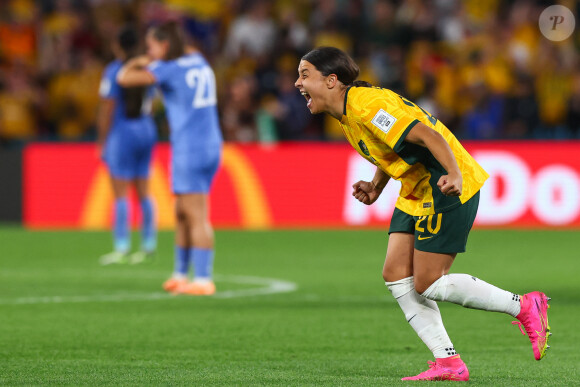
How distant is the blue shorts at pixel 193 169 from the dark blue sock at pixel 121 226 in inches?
151

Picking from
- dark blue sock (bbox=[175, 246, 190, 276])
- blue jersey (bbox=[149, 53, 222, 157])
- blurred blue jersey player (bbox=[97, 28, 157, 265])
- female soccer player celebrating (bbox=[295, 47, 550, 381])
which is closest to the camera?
female soccer player celebrating (bbox=[295, 47, 550, 381])

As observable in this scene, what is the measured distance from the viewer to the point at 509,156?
1712cm

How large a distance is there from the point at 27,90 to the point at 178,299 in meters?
10.4

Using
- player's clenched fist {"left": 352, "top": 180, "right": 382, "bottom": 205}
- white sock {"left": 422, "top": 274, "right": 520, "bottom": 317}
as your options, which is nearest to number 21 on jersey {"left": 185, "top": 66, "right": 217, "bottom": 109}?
player's clenched fist {"left": 352, "top": 180, "right": 382, "bottom": 205}

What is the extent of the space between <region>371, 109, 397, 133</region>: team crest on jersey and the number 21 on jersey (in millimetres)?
4378

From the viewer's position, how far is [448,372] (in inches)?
224

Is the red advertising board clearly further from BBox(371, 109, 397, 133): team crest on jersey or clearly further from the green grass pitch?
BBox(371, 109, 397, 133): team crest on jersey

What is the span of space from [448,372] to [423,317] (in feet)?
1.02

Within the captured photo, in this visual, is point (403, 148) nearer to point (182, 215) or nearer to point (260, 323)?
point (260, 323)

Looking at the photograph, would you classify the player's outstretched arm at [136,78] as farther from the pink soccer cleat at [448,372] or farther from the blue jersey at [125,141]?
the pink soccer cleat at [448,372]

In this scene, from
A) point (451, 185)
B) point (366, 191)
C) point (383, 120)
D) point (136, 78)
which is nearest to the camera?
point (451, 185)

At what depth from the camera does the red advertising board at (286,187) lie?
17.1 meters

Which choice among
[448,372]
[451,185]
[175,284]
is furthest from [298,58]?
[451,185]

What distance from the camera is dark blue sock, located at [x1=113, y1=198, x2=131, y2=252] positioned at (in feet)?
44.4
